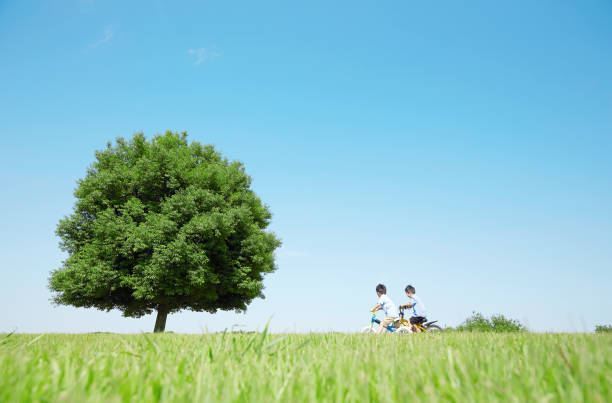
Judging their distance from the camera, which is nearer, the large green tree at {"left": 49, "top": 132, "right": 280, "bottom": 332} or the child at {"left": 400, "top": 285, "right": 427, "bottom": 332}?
the child at {"left": 400, "top": 285, "right": 427, "bottom": 332}

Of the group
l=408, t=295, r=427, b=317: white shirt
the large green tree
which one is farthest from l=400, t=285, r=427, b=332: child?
the large green tree

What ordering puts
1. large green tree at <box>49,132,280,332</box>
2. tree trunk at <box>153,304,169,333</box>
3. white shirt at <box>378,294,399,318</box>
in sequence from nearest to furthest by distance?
1. white shirt at <box>378,294,399,318</box>
2. large green tree at <box>49,132,280,332</box>
3. tree trunk at <box>153,304,169,333</box>

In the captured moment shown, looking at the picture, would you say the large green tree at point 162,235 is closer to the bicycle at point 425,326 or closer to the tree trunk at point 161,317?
the tree trunk at point 161,317

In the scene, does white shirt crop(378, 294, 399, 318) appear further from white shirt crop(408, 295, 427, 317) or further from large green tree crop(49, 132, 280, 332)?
large green tree crop(49, 132, 280, 332)

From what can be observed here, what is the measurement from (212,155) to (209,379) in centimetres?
2341

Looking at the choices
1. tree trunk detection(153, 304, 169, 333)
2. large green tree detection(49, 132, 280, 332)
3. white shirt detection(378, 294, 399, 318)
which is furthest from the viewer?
tree trunk detection(153, 304, 169, 333)

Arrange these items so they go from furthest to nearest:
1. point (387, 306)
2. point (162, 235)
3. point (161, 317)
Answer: point (161, 317) → point (162, 235) → point (387, 306)

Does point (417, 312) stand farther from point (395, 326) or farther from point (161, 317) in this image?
point (161, 317)

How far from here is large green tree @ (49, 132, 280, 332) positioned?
18672 millimetres

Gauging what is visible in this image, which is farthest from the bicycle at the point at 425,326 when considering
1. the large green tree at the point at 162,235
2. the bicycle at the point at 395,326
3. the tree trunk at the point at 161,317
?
the tree trunk at the point at 161,317

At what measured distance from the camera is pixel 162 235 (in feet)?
60.3

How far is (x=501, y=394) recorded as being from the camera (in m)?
1.40

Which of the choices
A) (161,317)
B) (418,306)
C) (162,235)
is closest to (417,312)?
(418,306)

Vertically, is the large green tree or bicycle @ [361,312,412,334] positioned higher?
the large green tree
